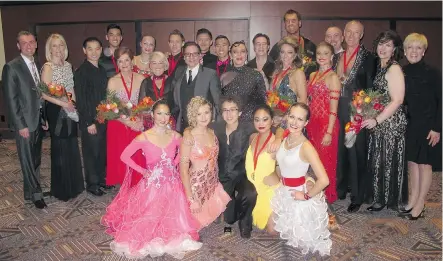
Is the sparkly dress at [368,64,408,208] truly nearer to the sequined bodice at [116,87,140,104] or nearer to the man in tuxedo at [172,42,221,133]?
the man in tuxedo at [172,42,221,133]

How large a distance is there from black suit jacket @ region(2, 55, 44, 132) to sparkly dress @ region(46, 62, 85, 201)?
22cm

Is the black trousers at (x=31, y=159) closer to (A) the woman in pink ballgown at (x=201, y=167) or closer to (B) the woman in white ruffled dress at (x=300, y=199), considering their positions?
(A) the woman in pink ballgown at (x=201, y=167)

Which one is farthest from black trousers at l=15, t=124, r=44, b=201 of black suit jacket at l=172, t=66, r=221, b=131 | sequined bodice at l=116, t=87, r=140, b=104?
black suit jacket at l=172, t=66, r=221, b=131

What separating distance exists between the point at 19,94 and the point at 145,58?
64.1 inches

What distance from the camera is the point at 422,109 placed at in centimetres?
385

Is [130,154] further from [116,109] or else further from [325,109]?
[325,109]

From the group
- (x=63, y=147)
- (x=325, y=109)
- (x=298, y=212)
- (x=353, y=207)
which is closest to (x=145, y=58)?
(x=63, y=147)

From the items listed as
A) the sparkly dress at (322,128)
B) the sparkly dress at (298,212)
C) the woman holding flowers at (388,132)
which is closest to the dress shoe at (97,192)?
the sparkly dress at (298,212)

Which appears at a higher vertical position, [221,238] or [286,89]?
[286,89]

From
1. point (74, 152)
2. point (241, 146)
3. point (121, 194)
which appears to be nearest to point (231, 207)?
point (241, 146)

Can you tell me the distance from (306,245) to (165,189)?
55.2 inches

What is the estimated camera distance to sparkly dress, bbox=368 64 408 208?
3.95 metres

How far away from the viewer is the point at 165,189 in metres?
3.61

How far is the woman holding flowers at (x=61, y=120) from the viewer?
437cm
